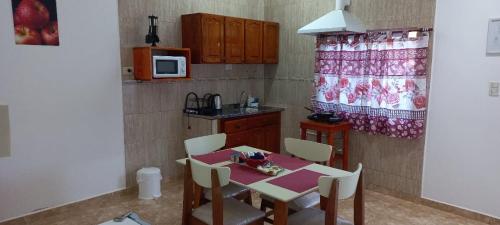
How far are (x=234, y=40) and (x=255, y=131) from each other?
1128mm

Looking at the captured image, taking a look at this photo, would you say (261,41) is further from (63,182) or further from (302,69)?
(63,182)

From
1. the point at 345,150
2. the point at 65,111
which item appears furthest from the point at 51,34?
the point at 345,150

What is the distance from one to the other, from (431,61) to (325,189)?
2156 millimetres

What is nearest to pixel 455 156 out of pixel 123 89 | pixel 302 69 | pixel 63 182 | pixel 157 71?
pixel 302 69

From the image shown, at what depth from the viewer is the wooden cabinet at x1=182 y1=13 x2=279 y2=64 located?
393 centimetres

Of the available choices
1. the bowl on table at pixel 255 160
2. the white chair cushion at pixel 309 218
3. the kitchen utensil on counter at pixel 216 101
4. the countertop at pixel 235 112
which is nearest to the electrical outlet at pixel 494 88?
the white chair cushion at pixel 309 218

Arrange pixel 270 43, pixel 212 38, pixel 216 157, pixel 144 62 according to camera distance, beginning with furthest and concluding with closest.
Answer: pixel 270 43, pixel 212 38, pixel 144 62, pixel 216 157

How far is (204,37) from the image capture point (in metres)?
3.91

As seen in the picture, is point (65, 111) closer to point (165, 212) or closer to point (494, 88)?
point (165, 212)

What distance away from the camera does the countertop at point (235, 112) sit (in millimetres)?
3948

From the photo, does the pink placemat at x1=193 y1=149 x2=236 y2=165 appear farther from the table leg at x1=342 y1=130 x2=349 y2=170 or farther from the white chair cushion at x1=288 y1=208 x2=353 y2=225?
the table leg at x1=342 y1=130 x2=349 y2=170

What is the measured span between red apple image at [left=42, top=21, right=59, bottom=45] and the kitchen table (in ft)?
5.64

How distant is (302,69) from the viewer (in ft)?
14.8

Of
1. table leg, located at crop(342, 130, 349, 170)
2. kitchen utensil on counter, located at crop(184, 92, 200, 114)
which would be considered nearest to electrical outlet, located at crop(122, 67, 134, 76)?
kitchen utensil on counter, located at crop(184, 92, 200, 114)
